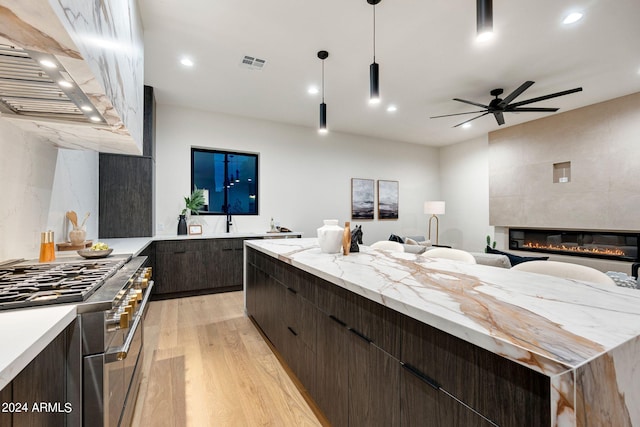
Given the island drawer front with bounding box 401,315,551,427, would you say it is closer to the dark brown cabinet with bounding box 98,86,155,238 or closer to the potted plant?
the dark brown cabinet with bounding box 98,86,155,238

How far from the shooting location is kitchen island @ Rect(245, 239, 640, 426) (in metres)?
0.58

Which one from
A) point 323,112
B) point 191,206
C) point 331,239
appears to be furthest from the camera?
point 191,206

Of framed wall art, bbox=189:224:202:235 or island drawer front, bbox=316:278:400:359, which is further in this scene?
framed wall art, bbox=189:224:202:235

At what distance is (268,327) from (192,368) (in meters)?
0.64

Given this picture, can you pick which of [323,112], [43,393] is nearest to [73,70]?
[43,393]

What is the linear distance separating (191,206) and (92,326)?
3504 mm

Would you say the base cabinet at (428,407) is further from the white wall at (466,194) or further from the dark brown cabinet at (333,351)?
the white wall at (466,194)

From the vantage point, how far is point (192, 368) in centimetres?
210

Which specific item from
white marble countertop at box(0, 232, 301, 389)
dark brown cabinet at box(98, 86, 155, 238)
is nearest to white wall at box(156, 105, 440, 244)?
dark brown cabinet at box(98, 86, 155, 238)

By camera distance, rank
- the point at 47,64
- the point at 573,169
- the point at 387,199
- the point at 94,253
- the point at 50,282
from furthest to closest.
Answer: the point at 387,199, the point at 573,169, the point at 94,253, the point at 50,282, the point at 47,64

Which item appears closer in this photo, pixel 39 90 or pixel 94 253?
pixel 39 90

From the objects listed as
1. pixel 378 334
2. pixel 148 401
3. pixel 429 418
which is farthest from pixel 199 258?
pixel 429 418

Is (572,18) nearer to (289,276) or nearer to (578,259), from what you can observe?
(289,276)

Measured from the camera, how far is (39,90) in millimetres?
1176
